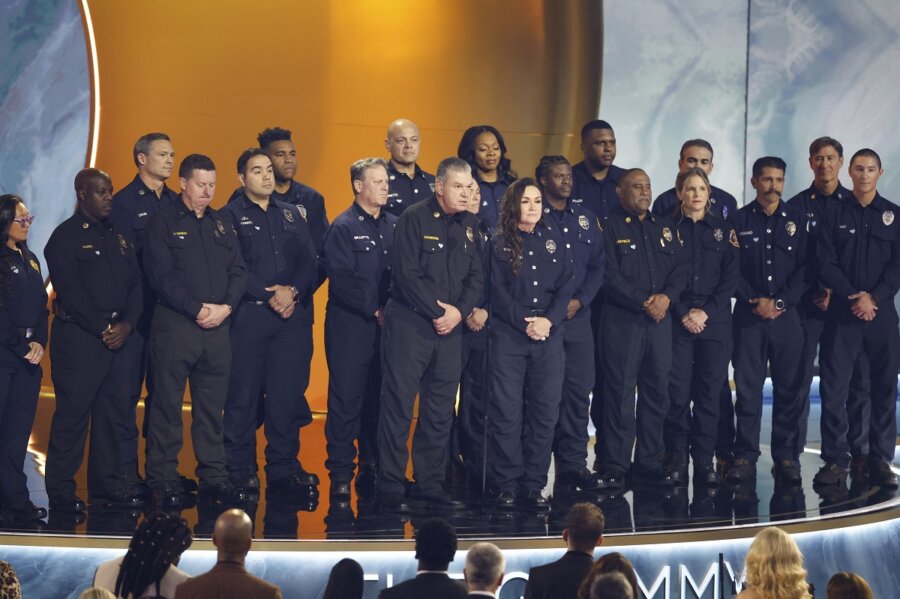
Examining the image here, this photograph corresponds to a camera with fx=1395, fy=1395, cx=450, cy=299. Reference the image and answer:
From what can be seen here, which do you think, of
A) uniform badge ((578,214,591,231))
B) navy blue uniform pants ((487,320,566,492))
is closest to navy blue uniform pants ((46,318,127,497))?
navy blue uniform pants ((487,320,566,492))

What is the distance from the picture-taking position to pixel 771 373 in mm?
7945

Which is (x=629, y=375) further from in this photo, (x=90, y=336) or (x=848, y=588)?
(x=848, y=588)

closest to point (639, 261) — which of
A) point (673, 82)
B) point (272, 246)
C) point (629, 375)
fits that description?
point (629, 375)

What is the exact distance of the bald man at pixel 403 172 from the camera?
7.77 meters

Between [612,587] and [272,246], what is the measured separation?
371cm

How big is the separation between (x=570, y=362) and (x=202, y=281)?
80.8 inches

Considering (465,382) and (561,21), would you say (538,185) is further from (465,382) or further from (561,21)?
(561,21)

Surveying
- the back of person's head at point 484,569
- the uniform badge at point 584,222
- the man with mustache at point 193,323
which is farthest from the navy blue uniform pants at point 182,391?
the back of person's head at point 484,569

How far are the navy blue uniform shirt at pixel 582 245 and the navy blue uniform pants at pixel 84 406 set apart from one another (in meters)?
2.39

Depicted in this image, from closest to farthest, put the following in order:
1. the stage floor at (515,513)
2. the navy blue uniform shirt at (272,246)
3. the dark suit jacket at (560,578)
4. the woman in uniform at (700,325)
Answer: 1. the dark suit jacket at (560,578)
2. the stage floor at (515,513)
3. the navy blue uniform shirt at (272,246)
4. the woman in uniform at (700,325)

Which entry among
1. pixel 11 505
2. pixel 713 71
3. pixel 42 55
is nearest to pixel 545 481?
pixel 11 505

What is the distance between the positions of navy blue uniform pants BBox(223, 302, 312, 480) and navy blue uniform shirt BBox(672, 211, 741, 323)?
2143 millimetres

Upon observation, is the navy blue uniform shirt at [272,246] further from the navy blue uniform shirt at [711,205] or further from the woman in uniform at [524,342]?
the navy blue uniform shirt at [711,205]

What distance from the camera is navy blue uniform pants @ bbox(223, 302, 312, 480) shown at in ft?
24.2
